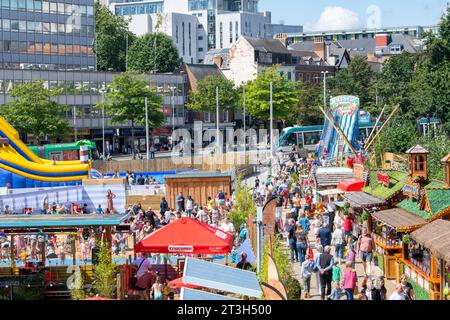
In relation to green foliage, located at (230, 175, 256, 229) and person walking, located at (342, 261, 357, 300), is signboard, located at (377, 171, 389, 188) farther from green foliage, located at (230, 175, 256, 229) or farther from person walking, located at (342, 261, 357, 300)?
person walking, located at (342, 261, 357, 300)

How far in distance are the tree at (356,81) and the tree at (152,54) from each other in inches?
1322

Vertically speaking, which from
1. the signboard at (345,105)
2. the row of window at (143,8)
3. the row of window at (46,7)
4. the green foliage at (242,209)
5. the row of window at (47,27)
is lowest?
the green foliage at (242,209)

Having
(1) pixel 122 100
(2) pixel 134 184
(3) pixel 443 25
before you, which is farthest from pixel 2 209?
(1) pixel 122 100

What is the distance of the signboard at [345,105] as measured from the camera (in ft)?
191

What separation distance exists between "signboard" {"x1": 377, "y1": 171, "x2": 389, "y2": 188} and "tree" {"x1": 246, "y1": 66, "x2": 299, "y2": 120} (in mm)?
69241

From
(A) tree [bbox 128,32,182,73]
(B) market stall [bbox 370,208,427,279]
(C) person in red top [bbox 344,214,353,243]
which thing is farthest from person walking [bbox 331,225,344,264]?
(A) tree [bbox 128,32,182,73]

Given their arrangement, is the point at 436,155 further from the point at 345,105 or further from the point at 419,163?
the point at 345,105

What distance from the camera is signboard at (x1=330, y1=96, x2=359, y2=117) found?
5812 centimetres

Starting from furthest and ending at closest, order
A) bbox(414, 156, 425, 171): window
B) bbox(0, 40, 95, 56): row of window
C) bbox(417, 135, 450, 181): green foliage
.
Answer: bbox(0, 40, 95, 56): row of window → bbox(417, 135, 450, 181): green foliage → bbox(414, 156, 425, 171): window

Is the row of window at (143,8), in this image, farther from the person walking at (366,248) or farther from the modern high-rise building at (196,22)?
the person walking at (366,248)

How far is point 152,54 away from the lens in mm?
128875

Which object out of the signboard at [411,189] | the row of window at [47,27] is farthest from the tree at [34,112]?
the signboard at [411,189]
